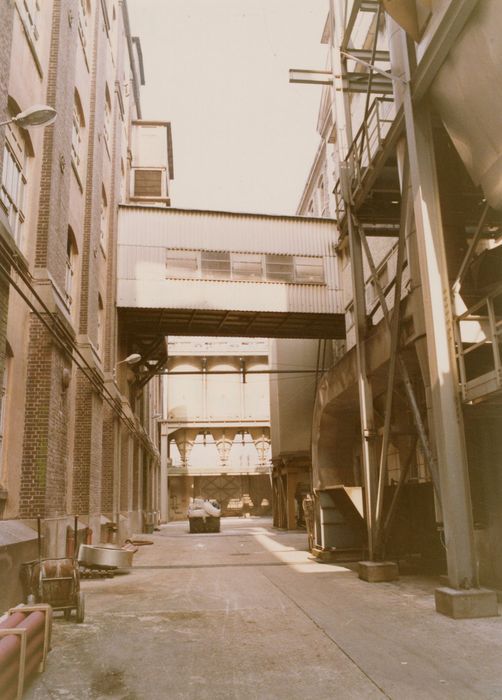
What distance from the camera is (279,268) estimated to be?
21391 millimetres

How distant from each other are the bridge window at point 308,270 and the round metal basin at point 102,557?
1301cm

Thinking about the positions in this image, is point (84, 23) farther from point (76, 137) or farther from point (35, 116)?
point (35, 116)

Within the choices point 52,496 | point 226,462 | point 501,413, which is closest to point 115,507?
point 52,496

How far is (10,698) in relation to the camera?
14.1 feet

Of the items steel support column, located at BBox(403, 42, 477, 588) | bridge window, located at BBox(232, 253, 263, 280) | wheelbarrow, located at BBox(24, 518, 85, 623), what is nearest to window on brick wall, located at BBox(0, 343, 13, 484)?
wheelbarrow, located at BBox(24, 518, 85, 623)

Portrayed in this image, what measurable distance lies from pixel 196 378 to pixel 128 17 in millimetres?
27831

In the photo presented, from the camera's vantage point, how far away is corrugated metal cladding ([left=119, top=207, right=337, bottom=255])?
21078mm

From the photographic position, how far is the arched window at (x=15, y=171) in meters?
9.56

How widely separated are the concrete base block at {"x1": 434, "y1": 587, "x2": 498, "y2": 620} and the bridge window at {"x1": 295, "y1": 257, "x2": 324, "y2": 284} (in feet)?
49.9

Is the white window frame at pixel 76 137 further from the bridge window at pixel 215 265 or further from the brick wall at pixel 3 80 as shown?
the bridge window at pixel 215 265

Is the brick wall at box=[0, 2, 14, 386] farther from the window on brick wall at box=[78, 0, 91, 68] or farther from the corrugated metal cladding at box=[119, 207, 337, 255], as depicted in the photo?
the corrugated metal cladding at box=[119, 207, 337, 255]

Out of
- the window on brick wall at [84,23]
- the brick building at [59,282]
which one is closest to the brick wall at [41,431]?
the brick building at [59,282]

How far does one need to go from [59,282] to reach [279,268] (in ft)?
35.5

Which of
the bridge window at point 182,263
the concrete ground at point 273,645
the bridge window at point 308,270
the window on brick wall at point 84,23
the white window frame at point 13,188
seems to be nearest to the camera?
the concrete ground at point 273,645
